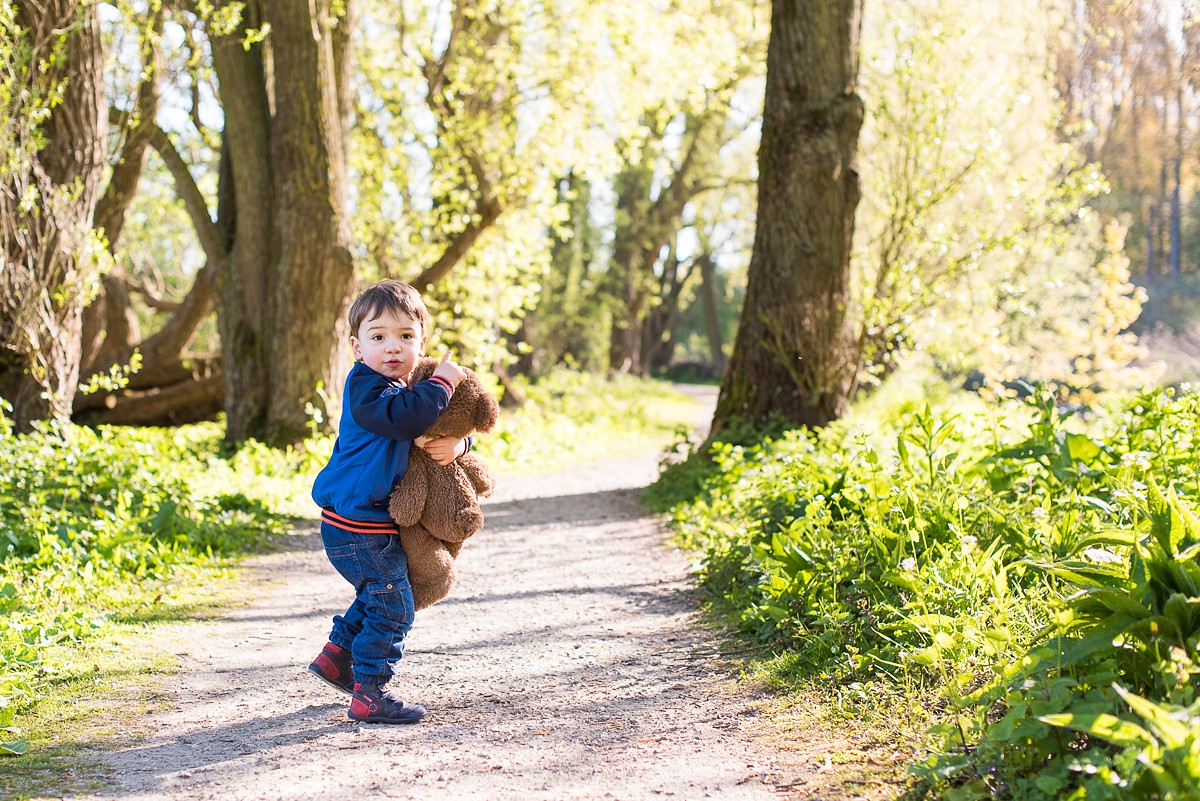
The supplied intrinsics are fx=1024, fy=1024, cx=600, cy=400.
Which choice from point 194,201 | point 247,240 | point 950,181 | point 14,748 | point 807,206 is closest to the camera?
point 14,748

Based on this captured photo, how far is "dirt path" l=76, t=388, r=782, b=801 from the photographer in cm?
330

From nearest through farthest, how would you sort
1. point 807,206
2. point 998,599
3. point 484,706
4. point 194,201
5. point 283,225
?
point 998,599 < point 484,706 < point 807,206 < point 283,225 < point 194,201

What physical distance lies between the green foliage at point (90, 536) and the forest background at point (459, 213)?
4 centimetres

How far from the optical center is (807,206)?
9.43m

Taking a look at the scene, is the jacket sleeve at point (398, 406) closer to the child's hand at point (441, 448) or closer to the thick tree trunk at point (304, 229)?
the child's hand at point (441, 448)

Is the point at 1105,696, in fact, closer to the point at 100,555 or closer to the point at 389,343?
the point at 389,343

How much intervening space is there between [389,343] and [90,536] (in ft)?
11.3

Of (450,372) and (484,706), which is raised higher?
(450,372)

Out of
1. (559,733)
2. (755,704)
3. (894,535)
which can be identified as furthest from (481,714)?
(894,535)

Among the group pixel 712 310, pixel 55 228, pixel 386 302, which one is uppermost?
pixel 712 310

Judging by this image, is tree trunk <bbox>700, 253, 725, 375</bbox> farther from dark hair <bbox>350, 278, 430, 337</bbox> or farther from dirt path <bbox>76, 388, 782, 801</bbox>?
dark hair <bbox>350, 278, 430, 337</bbox>

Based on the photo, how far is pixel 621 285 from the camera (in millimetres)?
31031

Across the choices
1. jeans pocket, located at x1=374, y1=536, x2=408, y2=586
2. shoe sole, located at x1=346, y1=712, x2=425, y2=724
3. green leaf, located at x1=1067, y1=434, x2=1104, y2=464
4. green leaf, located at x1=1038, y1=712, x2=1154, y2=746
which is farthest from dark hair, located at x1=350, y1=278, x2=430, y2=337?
green leaf, located at x1=1067, y1=434, x2=1104, y2=464

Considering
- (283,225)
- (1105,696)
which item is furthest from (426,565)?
(283,225)
